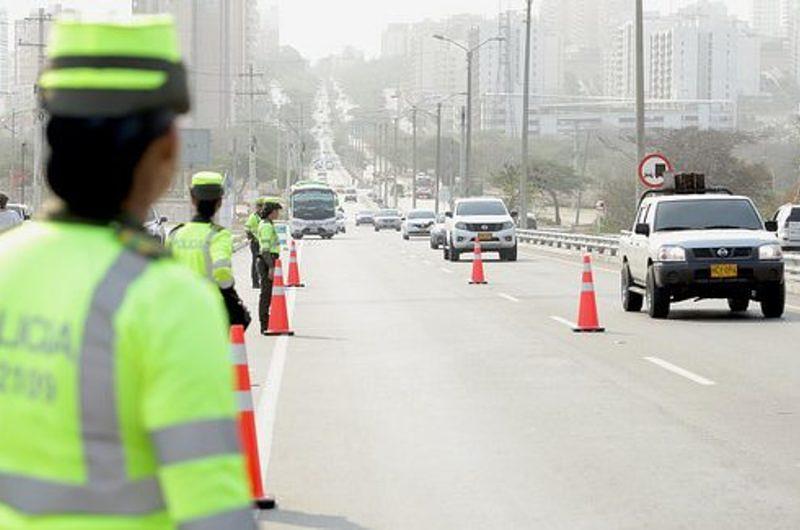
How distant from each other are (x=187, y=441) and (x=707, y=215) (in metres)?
22.8

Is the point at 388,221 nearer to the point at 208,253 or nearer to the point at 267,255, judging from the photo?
the point at 267,255

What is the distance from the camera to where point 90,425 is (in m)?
2.92

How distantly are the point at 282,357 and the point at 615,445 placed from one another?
754 cm

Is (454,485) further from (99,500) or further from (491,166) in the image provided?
(491,166)

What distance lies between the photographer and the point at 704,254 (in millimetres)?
23719

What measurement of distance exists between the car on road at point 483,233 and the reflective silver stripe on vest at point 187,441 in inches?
1793

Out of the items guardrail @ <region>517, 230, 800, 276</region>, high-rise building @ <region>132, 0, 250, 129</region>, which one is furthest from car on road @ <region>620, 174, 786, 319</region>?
high-rise building @ <region>132, 0, 250, 129</region>

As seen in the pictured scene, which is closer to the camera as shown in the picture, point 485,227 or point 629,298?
point 629,298

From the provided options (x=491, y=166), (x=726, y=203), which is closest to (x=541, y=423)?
(x=726, y=203)

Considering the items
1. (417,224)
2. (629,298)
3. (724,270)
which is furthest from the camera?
(417,224)

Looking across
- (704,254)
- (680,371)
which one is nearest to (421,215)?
(704,254)

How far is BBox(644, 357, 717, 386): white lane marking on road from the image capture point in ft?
52.6

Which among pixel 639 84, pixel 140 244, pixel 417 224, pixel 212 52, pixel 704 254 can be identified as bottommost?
pixel 417 224

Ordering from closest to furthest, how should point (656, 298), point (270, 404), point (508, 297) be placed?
1. point (270, 404)
2. point (656, 298)
3. point (508, 297)
